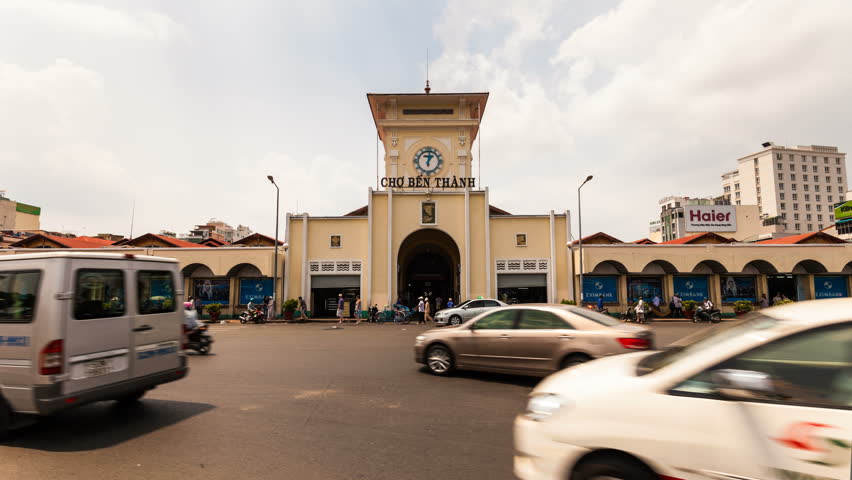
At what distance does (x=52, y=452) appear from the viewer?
4.47 metres

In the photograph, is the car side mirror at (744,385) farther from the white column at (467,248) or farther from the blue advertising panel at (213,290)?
the blue advertising panel at (213,290)

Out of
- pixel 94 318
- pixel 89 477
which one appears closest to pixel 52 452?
pixel 89 477

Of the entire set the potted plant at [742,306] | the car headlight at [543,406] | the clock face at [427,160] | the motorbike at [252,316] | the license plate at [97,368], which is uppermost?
the clock face at [427,160]

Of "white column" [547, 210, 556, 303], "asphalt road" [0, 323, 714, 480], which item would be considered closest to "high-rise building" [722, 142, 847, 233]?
"white column" [547, 210, 556, 303]

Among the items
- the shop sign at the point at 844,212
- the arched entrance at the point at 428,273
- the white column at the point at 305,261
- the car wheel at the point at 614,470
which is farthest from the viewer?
the shop sign at the point at 844,212

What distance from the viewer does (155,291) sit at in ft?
19.2

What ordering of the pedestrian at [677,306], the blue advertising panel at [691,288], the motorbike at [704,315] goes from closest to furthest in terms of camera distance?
the motorbike at [704,315], the pedestrian at [677,306], the blue advertising panel at [691,288]

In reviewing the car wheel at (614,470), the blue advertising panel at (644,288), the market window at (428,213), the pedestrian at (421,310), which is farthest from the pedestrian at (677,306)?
the car wheel at (614,470)

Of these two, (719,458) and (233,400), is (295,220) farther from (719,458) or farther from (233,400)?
(719,458)

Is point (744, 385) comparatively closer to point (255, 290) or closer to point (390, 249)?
point (390, 249)

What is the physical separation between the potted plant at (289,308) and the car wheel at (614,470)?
2430 cm

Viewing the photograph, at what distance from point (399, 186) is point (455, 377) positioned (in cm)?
2230

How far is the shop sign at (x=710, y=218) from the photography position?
41.2 m

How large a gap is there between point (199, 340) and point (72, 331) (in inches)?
291
